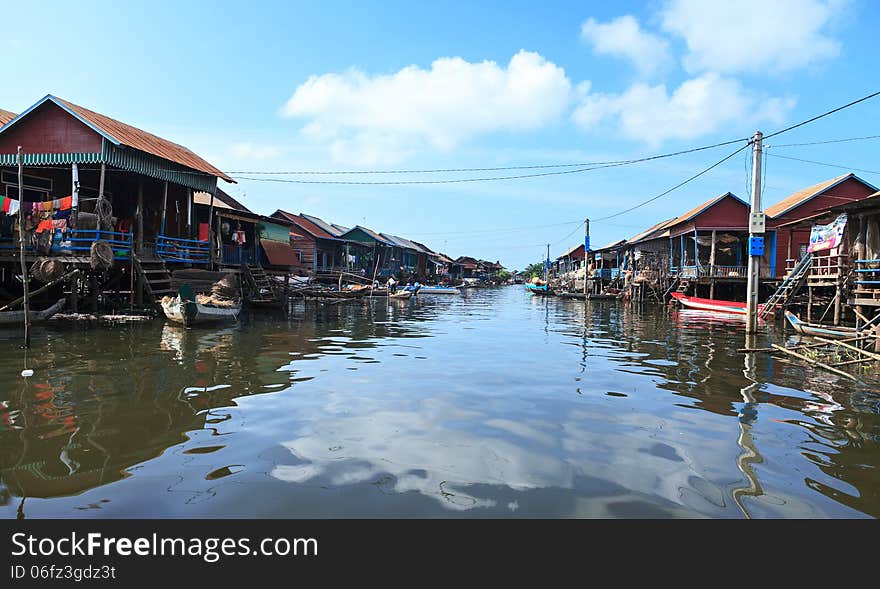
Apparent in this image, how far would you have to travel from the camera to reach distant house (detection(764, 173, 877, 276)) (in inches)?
1188

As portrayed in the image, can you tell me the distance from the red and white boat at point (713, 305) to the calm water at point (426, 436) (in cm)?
1588

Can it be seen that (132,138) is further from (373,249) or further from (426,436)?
(373,249)

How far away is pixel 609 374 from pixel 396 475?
6254 millimetres

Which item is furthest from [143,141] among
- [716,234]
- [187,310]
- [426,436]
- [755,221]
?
[716,234]

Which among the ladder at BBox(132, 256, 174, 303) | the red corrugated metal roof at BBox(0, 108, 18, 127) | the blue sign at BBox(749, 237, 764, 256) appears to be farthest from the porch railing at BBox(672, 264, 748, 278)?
the red corrugated metal roof at BBox(0, 108, 18, 127)

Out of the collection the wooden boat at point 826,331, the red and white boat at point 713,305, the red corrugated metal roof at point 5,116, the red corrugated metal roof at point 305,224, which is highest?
the red corrugated metal roof at point 5,116

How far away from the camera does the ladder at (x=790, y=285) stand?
68.2 ft

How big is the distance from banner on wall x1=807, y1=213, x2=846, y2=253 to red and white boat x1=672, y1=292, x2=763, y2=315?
625 cm

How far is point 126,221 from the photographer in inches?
822

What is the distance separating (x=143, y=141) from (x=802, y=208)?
111ft

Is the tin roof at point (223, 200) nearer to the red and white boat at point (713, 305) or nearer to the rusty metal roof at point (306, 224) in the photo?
the rusty metal roof at point (306, 224)

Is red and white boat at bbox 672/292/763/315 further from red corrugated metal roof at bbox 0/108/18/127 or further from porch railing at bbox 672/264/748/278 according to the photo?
red corrugated metal roof at bbox 0/108/18/127

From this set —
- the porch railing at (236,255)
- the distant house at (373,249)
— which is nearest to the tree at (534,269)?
the distant house at (373,249)
